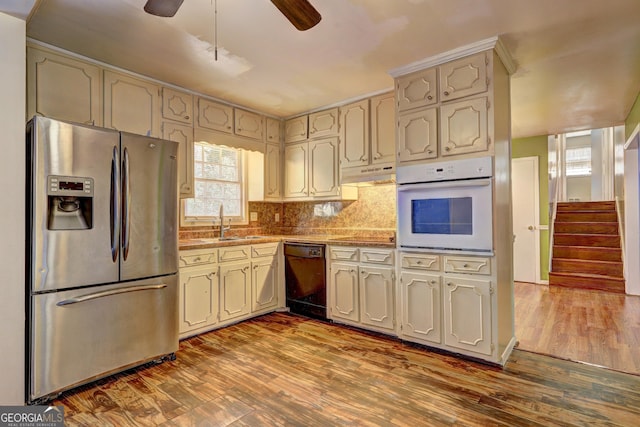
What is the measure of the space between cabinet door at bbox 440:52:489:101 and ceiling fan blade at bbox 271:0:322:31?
1.47m

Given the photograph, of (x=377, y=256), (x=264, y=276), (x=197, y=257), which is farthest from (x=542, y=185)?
(x=197, y=257)

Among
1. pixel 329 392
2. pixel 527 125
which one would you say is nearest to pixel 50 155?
pixel 329 392

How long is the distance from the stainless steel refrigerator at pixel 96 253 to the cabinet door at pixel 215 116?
3.31 feet

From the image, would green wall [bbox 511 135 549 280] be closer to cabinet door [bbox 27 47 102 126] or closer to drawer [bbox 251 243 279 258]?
drawer [bbox 251 243 279 258]

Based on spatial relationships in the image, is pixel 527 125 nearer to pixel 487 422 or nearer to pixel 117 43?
pixel 487 422

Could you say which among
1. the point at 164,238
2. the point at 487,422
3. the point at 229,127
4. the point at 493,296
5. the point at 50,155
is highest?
the point at 229,127

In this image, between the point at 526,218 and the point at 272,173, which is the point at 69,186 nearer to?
the point at 272,173

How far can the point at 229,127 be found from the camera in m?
3.83

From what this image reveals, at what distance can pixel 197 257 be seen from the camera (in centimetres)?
314

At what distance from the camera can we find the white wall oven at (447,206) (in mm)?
2543

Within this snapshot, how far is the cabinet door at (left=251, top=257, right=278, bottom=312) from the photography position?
12.0 feet

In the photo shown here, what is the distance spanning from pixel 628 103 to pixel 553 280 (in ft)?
8.97

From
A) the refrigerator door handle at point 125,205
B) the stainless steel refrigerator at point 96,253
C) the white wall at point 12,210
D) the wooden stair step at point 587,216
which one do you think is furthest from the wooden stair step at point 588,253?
the white wall at point 12,210

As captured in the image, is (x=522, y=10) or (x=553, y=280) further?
(x=553, y=280)
